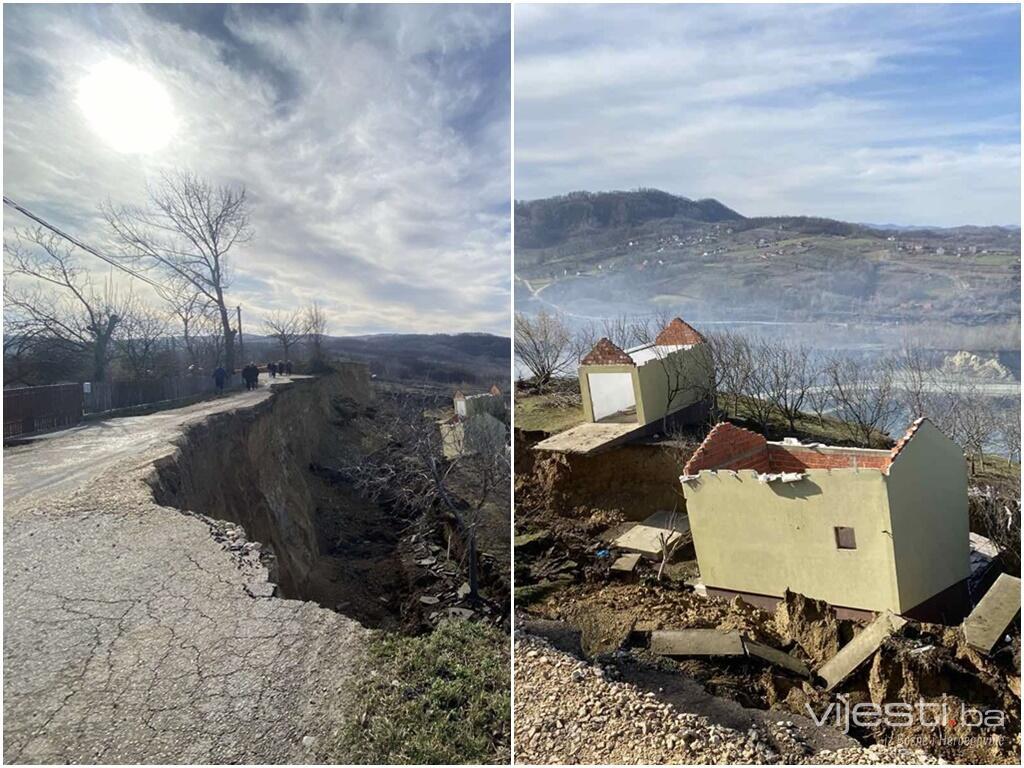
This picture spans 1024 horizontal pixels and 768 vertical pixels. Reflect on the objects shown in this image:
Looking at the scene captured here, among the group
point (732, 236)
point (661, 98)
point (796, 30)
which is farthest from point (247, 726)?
point (796, 30)

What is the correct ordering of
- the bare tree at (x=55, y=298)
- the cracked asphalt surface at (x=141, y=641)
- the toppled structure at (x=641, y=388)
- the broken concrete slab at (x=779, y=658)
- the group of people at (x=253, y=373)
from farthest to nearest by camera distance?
the group of people at (x=253, y=373) → the toppled structure at (x=641, y=388) → the bare tree at (x=55, y=298) → the broken concrete slab at (x=779, y=658) → the cracked asphalt surface at (x=141, y=641)

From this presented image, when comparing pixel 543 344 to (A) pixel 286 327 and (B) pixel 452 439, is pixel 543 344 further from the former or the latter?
(A) pixel 286 327

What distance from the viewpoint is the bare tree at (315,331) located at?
117 inches

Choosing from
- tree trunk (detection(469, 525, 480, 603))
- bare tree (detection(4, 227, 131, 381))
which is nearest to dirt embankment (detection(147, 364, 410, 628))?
tree trunk (detection(469, 525, 480, 603))

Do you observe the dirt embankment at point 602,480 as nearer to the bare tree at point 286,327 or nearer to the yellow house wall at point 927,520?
the yellow house wall at point 927,520

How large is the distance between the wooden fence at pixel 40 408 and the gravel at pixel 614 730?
1896 mm

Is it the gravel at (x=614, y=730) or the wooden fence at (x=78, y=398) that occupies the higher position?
the wooden fence at (x=78, y=398)

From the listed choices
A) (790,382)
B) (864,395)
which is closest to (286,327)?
(790,382)

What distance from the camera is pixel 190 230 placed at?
112 inches

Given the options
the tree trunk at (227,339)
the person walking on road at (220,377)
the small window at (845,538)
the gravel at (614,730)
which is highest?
the tree trunk at (227,339)

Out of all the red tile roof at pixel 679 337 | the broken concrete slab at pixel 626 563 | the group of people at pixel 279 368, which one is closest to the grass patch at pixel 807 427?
the red tile roof at pixel 679 337

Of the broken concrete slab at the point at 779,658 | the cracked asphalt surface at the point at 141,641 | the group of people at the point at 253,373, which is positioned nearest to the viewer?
the cracked asphalt surface at the point at 141,641

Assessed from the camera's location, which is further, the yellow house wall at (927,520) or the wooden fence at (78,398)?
the wooden fence at (78,398)

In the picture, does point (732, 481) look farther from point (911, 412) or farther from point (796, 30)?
point (796, 30)
